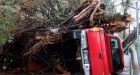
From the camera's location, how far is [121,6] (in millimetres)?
9938

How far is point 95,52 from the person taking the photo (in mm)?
7297

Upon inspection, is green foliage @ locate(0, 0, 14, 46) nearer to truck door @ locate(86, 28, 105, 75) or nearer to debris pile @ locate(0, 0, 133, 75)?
debris pile @ locate(0, 0, 133, 75)

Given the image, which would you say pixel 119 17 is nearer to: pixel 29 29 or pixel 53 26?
pixel 53 26

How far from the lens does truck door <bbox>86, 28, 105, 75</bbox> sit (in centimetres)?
729

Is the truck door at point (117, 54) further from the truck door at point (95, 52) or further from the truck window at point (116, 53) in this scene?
the truck door at point (95, 52)

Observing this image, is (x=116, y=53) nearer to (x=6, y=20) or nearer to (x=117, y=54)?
(x=117, y=54)

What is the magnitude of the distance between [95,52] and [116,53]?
1.59m

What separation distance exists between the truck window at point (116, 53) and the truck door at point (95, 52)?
1.28 metres

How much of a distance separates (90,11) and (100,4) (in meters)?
0.35

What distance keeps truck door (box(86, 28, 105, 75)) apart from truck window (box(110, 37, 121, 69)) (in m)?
1.28

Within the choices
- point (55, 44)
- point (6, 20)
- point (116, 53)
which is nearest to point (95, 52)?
point (116, 53)

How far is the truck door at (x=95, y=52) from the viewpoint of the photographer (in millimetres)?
7285

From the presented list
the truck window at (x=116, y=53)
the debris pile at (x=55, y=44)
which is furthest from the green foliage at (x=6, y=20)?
the truck window at (x=116, y=53)

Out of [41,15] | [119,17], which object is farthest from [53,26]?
[119,17]
